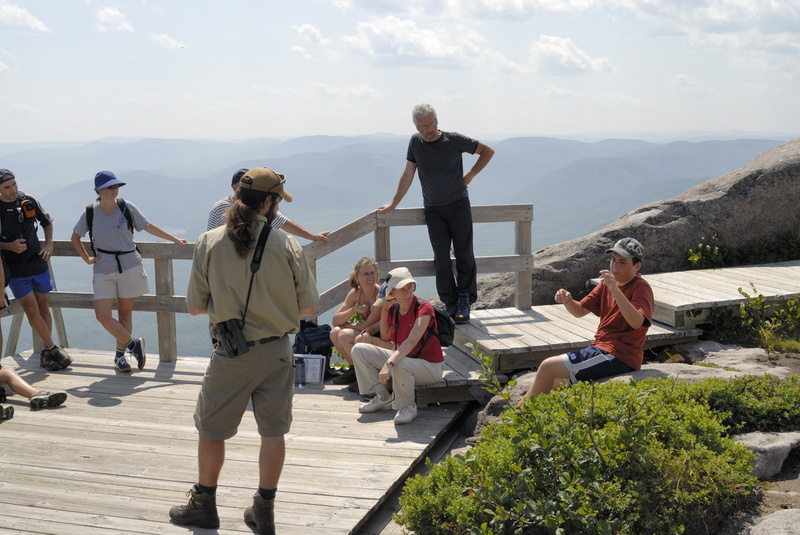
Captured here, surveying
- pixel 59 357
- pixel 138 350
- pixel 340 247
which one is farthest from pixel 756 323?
pixel 59 357

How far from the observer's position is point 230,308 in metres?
3.92

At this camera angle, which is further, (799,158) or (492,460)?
(799,158)

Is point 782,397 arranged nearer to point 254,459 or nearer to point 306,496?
point 306,496

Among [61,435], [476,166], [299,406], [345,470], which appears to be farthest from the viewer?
[476,166]

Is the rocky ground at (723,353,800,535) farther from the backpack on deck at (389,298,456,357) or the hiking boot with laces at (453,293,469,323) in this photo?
the hiking boot with laces at (453,293,469,323)

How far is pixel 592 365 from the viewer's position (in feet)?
18.0

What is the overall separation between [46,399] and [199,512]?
321 cm

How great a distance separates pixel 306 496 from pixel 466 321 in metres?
3.52

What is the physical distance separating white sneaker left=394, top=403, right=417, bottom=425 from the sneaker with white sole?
11.2ft

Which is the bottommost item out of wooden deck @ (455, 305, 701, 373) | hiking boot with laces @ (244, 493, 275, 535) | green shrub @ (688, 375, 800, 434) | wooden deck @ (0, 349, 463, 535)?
wooden deck @ (0, 349, 463, 535)

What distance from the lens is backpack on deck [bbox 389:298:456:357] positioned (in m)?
6.35

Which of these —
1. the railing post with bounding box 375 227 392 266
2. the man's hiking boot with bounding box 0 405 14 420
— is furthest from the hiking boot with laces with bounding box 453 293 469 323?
the man's hiking boot with bounding box 0 405 14 420

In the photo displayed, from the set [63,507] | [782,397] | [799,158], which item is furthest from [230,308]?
[799,158]

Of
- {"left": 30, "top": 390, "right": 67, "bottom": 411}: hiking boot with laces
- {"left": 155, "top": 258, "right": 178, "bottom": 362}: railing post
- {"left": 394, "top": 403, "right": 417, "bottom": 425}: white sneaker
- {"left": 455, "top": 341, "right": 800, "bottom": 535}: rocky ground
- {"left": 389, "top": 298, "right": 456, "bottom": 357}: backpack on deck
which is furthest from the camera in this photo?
{"left": 155, "top": 258, "right": 178, "bottom": 362}: railing post
